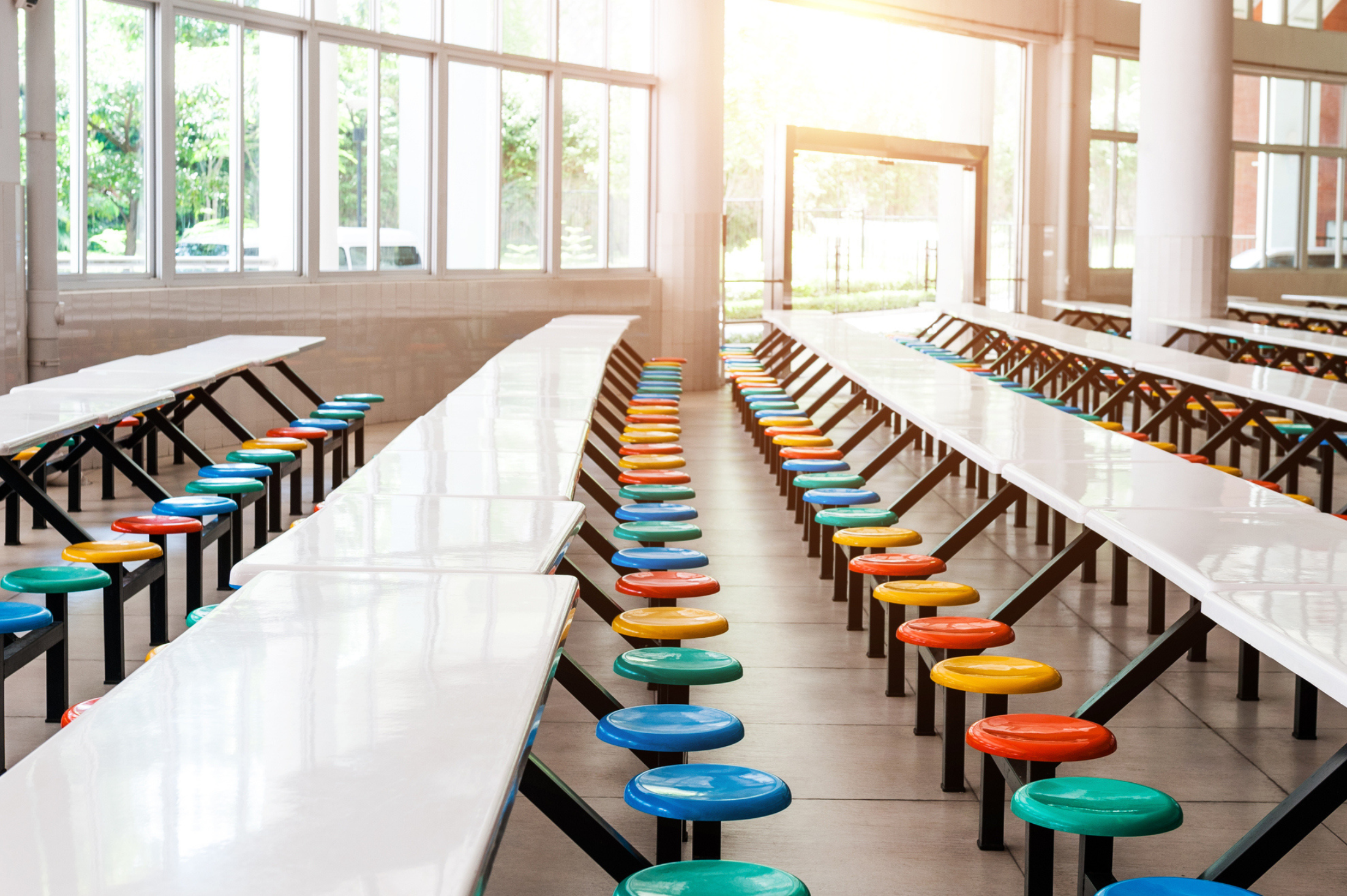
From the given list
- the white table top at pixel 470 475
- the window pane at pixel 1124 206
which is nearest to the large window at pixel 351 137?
the white table top at pixel 470 475

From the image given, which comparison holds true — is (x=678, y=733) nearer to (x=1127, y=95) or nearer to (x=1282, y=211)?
(x=1127, y=95)

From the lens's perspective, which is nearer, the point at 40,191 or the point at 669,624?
the point at 669,624

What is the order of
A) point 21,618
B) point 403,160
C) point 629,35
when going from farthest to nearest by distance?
point 629,35
point 403,160
point 21,618

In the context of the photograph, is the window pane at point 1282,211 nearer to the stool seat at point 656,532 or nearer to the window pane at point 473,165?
the window pane at point 473,165

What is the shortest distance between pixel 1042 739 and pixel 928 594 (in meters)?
1.01

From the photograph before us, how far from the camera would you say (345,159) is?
952cm

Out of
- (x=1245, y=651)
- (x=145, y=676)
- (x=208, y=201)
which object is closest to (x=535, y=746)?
(x=145, y=676)

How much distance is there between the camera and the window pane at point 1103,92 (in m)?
15.0

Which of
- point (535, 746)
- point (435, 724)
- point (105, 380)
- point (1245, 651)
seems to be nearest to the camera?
point (435, 724)

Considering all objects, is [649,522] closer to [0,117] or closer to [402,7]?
[0,117]

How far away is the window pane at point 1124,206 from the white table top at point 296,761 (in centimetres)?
1457

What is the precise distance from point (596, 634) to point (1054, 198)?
1177 cm

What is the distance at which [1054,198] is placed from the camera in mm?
14672

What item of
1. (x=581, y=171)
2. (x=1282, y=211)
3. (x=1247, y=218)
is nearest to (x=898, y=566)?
(x=581, y=171)
